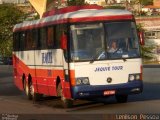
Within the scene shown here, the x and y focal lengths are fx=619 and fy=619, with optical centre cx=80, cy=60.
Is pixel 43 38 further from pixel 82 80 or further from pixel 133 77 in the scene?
pixel 133 77

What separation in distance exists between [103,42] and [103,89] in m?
1.41

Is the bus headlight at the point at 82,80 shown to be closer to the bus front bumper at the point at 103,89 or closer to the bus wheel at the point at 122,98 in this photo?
the bus front bumper at the point at 103,89

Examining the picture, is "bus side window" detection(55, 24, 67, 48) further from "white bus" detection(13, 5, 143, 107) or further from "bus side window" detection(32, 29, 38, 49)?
"bus side window" detection(32, 29, 38, 49)

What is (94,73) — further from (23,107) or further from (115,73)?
(23,107)

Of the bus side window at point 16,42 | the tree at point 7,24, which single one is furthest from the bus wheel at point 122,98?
the tree at point 7,24

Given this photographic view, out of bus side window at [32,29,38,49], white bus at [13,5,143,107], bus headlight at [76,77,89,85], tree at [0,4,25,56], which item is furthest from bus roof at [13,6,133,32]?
tree at [0,4,25,56]

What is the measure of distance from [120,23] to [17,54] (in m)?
8.63

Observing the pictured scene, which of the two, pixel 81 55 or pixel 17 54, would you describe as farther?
pixel 17 54

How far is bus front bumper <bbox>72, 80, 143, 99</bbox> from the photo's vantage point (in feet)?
60.4

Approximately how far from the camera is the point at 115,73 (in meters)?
18.6

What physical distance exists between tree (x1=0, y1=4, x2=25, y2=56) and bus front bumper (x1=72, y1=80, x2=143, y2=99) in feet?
227


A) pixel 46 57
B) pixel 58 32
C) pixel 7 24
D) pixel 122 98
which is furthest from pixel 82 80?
pixel 7 24

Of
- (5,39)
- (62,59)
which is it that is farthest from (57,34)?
(5,39)

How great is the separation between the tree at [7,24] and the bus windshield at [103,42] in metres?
69.0
